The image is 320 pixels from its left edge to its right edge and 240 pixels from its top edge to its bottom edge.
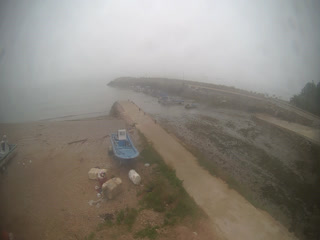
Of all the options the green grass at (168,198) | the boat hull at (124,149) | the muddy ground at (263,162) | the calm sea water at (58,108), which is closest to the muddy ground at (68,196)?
the green grass at (168,198)

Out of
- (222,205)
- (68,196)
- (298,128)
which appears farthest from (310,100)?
(68,196)

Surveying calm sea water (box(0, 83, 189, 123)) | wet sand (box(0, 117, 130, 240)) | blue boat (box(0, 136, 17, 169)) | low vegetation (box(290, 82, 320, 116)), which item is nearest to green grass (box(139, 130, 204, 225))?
wet sand (box(0, 117, 130, 240))

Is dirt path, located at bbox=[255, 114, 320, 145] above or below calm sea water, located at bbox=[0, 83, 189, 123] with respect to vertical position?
above

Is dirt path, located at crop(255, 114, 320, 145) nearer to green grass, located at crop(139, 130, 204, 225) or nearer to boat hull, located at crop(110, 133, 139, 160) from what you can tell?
green grass, located at crop(139, 130, 204, 225)

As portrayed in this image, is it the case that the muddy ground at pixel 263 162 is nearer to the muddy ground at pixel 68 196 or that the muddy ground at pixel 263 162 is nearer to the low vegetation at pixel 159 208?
the low vegetation at pixel 159 208

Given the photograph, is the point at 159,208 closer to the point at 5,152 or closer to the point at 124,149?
the point at 124,149

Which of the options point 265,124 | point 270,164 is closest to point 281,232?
point 270,164
